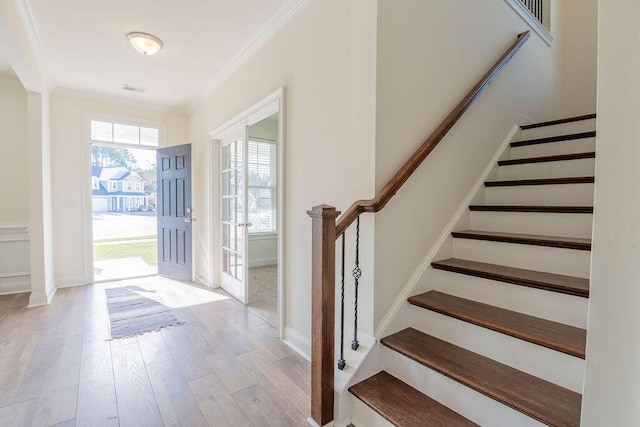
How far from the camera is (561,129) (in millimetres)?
2689

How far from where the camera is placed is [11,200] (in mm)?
3738

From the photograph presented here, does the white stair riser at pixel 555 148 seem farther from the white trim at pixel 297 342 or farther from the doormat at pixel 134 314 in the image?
the doormat at pixel 134 314

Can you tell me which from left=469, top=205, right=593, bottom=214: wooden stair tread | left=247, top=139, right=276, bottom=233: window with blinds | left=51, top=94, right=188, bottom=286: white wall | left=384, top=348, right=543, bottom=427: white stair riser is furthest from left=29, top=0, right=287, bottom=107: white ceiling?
left=384, top=348, right=543, bottom=427: white stair riser

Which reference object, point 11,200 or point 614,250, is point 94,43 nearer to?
point 11,200

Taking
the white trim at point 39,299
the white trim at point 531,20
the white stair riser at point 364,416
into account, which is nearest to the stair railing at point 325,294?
the white stair riser at point 364,416

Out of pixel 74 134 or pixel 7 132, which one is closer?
pixel 7 132

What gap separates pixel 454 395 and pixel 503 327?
39cm

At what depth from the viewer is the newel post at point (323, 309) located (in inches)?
59.0

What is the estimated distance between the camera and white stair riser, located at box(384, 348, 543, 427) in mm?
1216

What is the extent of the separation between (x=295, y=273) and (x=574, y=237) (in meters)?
1.88

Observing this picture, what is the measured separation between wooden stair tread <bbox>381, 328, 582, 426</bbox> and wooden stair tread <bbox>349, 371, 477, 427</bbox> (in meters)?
0.16

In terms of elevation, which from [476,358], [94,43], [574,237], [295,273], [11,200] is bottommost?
[476,358]

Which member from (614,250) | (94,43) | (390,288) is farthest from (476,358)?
(94,43)

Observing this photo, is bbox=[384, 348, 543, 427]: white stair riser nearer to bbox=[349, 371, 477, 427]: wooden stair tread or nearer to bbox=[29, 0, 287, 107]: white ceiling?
bbox=[349, 371, 477, 427]: wooden stair tread
